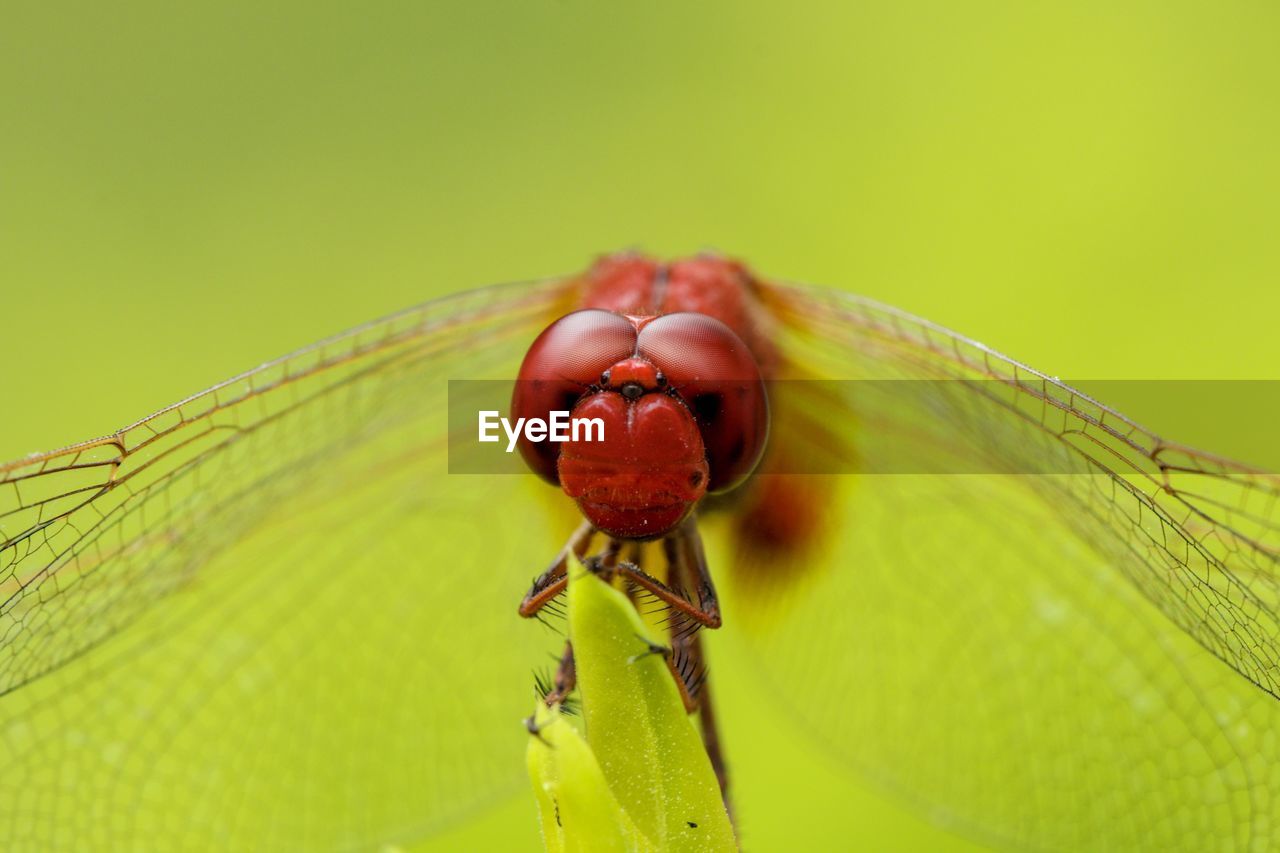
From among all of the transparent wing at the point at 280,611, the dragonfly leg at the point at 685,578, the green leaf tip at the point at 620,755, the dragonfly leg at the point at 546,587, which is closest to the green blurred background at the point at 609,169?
the transparent wing at the point at 280,611

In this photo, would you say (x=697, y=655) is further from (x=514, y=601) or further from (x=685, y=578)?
(x=514, y=601)

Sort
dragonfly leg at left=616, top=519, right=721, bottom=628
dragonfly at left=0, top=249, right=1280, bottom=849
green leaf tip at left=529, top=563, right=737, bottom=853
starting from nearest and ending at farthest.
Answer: green leaf tip at left=529, top=563, right=737, bottom=853 → dragonfly leg at left=616, top=519, right=721, bottom=628 → dragonfly at left=0, top=249, right=1280, bottom=849

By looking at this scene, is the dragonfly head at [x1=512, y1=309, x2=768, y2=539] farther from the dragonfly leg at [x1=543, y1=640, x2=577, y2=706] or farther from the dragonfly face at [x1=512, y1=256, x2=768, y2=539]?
the dragonfly leg at [x1=543, y1=640, x2=577, y2=706]

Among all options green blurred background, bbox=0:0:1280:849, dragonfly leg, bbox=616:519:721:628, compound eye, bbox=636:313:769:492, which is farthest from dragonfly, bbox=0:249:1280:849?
green blurred background, bbox=0:0:1280:849

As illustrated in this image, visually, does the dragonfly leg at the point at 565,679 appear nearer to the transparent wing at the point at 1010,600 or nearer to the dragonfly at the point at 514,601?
the dragonfly at the point at 514,601

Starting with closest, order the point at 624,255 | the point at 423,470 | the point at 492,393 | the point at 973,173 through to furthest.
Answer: the point at 624,255
the point at 492,393
the point at 423,470
the point at 973,173


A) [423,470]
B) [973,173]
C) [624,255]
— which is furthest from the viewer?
[973,173]

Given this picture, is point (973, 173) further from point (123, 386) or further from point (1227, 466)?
point (123, 386)

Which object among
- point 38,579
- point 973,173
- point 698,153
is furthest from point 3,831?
point 973,173

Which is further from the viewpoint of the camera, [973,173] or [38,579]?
[973,173]
